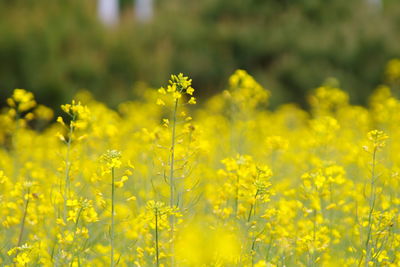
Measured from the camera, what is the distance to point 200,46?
13930mm

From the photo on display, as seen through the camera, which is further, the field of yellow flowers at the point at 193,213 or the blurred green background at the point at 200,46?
the blurred green background at the point at 200,46

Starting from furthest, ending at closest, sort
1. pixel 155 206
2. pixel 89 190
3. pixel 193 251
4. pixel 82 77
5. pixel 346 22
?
1. pixel 346 22
2. pixel 82 77
3. pixel 89 190
4. pixel 155 206
5. pixel 193 251

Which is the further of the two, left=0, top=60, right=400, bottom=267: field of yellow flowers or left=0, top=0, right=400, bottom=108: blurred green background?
left=0, top=0, right=400, bottom=108: blurred green background

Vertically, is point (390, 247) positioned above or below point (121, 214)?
below

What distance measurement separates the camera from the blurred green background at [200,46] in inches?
444

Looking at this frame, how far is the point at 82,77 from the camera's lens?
1161 centimetres

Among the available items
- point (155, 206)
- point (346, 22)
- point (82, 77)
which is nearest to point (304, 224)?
point (155, 206)

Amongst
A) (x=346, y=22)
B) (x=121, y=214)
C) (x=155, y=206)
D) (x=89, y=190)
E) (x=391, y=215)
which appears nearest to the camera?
(x=155, y=206)

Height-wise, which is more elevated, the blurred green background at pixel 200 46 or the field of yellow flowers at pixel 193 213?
the blurred green background at pixel 200 46

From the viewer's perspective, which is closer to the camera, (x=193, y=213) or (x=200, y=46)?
(x=193, y=213)

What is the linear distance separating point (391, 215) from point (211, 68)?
1053 cm

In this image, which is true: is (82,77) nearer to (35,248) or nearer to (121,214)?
(121,214)

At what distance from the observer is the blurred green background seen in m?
11.3

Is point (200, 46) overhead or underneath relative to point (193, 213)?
overhead
